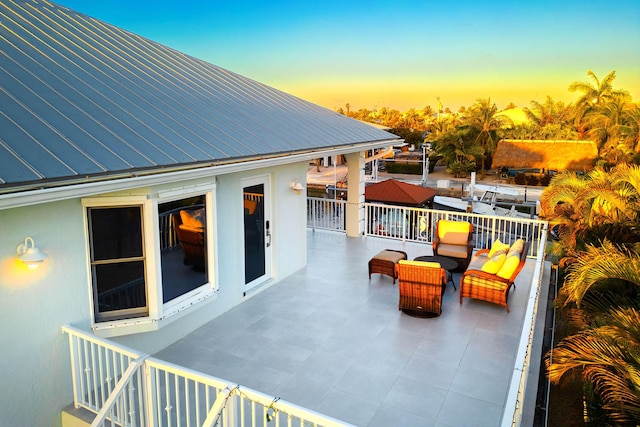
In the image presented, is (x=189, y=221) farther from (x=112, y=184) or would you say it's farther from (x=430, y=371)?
(x=430, y=371)

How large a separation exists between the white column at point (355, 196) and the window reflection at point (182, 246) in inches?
254

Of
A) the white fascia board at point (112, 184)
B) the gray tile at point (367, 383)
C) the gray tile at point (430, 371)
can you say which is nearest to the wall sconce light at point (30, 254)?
the white fascia board at point (112, 184)

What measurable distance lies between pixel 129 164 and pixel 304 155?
155 inches

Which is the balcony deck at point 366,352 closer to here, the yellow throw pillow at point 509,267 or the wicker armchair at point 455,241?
the yellow throw pillow at point 509,267

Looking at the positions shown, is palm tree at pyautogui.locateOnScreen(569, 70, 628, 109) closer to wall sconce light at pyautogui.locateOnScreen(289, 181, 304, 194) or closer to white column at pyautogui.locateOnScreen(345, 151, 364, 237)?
white column at pyautogui.locateOnScreen(345, 151, 364, 237)

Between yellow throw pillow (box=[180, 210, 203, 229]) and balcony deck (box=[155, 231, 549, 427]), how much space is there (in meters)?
1.68

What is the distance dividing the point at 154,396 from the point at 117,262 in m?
2.01

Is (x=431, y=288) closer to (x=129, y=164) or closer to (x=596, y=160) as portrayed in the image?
(x=129, y=164)

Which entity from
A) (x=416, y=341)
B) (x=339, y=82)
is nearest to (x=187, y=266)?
(x=416, y=341)

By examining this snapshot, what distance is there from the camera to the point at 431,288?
24.0 ft

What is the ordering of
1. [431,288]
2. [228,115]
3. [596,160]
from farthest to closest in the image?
[596,160] < [228,115] < [431,288]

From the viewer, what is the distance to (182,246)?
21.5 ft

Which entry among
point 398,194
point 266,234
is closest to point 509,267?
point 266,234

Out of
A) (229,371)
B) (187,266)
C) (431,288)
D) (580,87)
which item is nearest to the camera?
(229,371)
